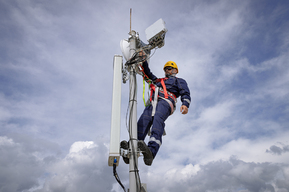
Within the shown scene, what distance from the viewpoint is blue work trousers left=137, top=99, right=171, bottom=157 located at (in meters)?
4.96

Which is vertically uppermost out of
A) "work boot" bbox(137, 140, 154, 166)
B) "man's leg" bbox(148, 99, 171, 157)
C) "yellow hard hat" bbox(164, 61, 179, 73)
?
"yellow hard hat" bbox(164, 61, 179, 73)

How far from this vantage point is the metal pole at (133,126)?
14.4ft

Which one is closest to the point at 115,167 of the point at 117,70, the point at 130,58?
the point at 117,70

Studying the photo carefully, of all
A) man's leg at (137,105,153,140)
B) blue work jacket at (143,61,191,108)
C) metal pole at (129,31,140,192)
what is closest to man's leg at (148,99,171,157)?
man's leg at (137,105,153,140)

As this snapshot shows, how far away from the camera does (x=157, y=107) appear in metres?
5.55

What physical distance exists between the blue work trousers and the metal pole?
414mm

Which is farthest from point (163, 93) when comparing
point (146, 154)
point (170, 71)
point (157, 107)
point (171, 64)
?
point (146, 154)

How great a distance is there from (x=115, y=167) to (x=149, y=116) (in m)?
1.70

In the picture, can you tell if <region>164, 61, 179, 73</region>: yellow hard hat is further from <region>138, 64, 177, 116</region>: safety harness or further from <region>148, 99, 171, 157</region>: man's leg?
<region>148, 99, 171, 157</region>: man's leg

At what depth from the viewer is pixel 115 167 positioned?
14.3 feet

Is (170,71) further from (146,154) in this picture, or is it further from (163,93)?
(146,154)

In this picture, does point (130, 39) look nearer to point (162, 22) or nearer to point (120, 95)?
point (162, 22)

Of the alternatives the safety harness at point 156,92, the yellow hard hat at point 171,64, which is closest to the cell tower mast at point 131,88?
the safety harness at point 156,92

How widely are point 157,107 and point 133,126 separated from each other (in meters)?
0.95
